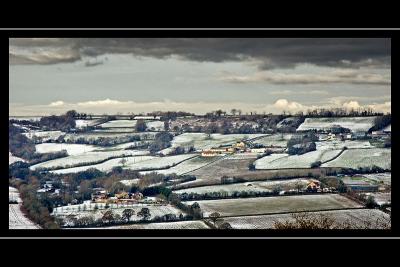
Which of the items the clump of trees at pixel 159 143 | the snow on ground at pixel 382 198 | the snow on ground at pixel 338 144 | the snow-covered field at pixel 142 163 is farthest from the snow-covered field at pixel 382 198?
the clump of trees at pixel 159 143

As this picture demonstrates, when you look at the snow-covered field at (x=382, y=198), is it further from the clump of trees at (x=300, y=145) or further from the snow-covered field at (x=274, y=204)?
the clump of trees at (x=300, y=145)

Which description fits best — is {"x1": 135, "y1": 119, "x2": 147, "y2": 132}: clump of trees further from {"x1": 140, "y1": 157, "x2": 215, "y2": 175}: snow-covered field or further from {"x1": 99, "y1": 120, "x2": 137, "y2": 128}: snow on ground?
{"x1": 140, "y1": 157, "x2": 215, "y2": 175}: snow-covered field

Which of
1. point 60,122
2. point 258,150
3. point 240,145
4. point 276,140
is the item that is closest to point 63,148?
point 60,122

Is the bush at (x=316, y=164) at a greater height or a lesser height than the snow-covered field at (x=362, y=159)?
lesser
